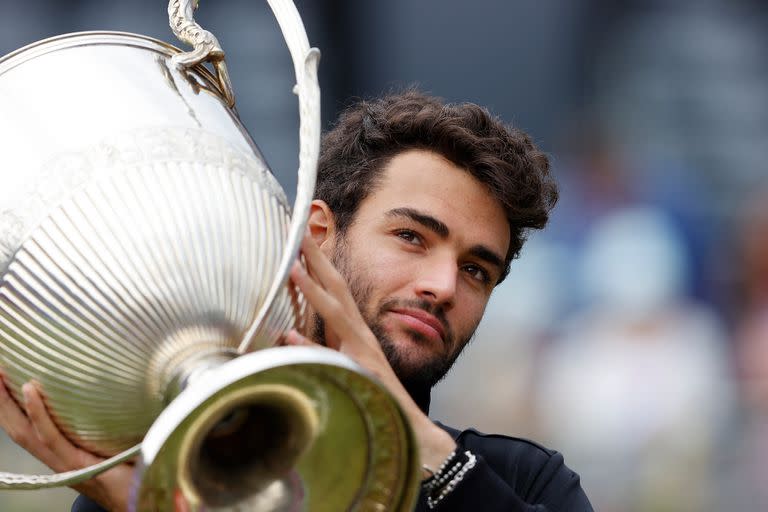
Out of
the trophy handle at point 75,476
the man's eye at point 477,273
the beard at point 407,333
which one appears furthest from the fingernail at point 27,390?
the man's eye at point 477,273

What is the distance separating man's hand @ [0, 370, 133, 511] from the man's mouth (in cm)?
55

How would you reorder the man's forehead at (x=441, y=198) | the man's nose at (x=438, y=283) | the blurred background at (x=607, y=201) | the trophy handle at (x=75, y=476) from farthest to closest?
the blurred background at (x=607, y=201) < the man's forehead at (x=441, y=198) < the man's nose at (x=438, y=283) < the trophy handle at (x=75, y=476)

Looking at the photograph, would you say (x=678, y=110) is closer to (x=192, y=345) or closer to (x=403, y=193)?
(x=403, y=193)

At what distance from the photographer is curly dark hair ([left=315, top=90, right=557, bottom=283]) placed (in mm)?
2449

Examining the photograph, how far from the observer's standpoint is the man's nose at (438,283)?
223cm

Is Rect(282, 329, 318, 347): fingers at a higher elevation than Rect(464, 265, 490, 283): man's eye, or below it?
below

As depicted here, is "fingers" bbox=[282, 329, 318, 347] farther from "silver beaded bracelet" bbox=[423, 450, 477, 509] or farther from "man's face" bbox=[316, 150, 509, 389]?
"man's face" bbox=[316, 150, 509, 389]

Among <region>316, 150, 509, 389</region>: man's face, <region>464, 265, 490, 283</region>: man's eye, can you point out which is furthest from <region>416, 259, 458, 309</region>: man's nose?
<region>464, 265, 490, 283</region>: man's eye

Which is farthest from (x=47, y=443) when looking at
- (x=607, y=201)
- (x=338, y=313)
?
(x=607, y=201)

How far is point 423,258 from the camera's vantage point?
2.29 meters

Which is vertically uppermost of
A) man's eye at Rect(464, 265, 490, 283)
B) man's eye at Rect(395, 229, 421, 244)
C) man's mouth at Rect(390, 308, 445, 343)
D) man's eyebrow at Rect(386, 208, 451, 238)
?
man's eyebrow at Rect(386, 208, 451, 238)

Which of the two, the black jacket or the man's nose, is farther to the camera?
the man's nose

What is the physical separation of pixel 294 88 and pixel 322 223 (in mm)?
737

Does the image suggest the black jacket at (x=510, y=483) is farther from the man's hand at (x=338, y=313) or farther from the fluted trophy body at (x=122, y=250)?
the fluted trophy body at (x=122, y=250)
